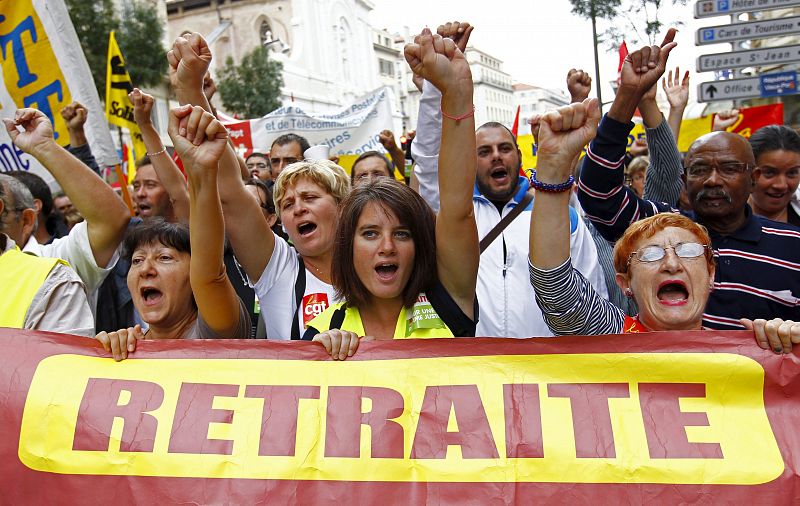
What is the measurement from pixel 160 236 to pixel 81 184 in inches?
21.5

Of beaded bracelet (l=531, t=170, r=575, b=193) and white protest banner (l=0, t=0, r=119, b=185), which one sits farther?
white protest banner (l=0, t=0, r=119, b=185)

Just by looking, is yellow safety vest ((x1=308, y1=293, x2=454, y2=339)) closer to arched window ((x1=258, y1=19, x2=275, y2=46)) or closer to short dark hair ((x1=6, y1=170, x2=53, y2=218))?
short dark hair ((x1=6, y1=170, x2=53, y2=218))

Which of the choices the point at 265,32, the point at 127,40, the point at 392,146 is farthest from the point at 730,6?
the point at 265,32

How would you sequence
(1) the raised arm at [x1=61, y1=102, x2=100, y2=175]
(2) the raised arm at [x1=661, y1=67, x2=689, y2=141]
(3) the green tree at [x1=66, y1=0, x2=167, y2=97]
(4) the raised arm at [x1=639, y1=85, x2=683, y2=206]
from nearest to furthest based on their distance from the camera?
1. (4) the raised arm at [x1=639, y1=85, x2=683, y2=206]
2. (1) the raised arm at [x1=61, y1=102, x2=100, y2=175]
3. (2) the raised arm at [x1=661, y1=67, x2=689, y2=141]
4. (3) the green tree at [x1=66, y1=0, x2=167, y2=97]

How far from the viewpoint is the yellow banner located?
495 centimetres

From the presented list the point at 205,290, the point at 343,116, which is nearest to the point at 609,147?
the point at 205,290

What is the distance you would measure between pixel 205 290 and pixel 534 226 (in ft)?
3.65

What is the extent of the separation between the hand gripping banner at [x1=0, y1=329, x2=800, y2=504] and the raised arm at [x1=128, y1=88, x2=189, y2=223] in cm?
128

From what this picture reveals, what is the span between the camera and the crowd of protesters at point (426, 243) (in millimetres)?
2355

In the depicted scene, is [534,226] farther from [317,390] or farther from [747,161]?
[747,161]

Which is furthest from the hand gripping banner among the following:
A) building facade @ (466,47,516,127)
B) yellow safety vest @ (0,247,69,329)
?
building facade @ (466,47,516,127)

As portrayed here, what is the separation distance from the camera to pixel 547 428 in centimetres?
223

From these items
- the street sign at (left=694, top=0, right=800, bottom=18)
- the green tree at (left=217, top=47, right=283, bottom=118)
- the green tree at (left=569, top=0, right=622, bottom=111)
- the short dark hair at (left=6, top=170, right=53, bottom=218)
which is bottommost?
the short dark hair at (left=6, top=170, right=53, bottom=218)

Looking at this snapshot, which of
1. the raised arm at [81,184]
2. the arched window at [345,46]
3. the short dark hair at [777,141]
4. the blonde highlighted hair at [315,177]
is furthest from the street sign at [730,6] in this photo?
the arched window at [345,46]
